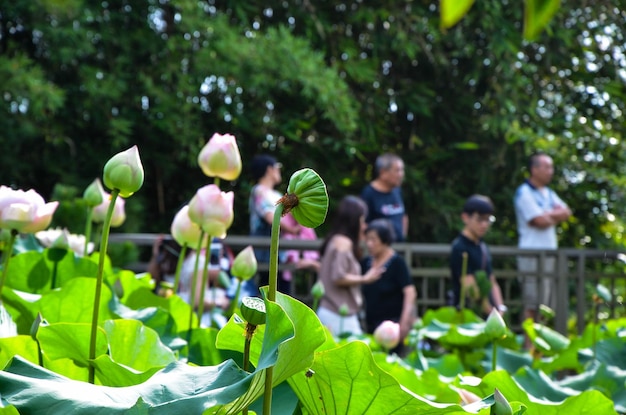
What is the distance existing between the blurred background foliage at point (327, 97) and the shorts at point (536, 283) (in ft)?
2.18

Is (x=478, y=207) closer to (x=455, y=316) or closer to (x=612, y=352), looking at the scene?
(x=455, y=316)

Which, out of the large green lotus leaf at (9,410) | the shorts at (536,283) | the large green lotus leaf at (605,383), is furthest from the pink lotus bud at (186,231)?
the shorts at (536,283)

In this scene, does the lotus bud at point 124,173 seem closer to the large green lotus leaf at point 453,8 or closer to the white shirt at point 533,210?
the large green lotus leaf at point 453,8

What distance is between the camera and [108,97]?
6414 mm

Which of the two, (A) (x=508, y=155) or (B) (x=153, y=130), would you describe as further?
(A) (x=508, y=155)

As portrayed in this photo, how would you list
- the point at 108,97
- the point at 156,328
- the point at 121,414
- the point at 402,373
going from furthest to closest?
the point at 108,97 → the point at 402,373 → the point at 156,328 → the point at 121,414

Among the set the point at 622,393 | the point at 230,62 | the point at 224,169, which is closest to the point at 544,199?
the point at 230,62

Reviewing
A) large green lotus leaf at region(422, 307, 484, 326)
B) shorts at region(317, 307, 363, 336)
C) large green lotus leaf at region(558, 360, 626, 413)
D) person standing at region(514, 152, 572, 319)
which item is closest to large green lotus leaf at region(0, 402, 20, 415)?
large green lotus leaf at region(558, 360, 626, 413)

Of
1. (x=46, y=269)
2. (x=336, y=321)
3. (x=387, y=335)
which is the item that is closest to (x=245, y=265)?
(x=46, y=269)

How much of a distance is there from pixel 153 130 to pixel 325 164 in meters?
1.46

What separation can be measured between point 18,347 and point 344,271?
3228 millimetres

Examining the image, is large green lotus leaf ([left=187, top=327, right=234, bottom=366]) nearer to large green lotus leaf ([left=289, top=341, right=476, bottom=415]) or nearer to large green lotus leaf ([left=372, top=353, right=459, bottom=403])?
large green lotus leaf ([left=372, top=353, right=459, bottom=403])

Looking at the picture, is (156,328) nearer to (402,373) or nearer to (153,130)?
(402,373)

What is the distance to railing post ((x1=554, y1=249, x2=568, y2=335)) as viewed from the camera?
5.48 meters
